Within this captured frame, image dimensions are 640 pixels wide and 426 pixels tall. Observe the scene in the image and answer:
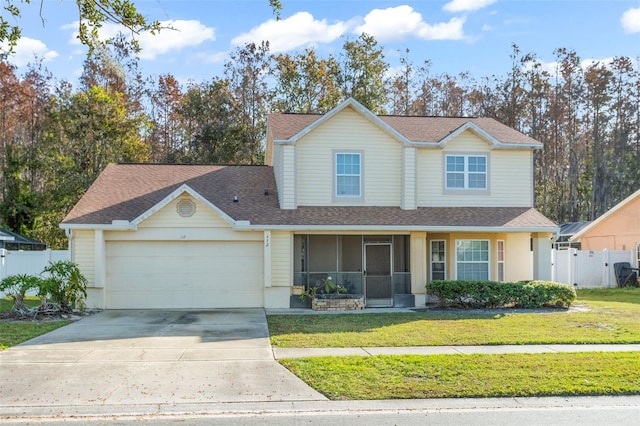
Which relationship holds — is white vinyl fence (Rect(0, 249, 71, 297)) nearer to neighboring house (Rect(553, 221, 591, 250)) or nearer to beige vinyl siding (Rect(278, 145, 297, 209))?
beige vinyl siding (Rect(278, 145, 297, 209))

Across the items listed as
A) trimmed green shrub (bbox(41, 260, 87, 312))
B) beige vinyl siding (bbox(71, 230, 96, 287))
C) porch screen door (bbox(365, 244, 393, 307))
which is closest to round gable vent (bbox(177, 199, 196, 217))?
beige vinyl siding (bbox(71, 230, 96, 287))

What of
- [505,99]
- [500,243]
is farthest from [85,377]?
[505,99]

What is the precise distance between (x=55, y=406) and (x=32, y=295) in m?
17.8

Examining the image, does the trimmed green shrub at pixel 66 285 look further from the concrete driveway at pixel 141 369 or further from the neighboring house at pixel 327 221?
the concrete driveway at pixel 141 369

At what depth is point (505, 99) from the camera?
4456cm

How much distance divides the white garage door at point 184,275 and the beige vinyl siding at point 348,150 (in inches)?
106

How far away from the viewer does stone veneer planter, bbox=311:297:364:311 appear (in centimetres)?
1739

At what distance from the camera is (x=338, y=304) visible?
1756 centimetres

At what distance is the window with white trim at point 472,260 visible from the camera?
63.3 ft

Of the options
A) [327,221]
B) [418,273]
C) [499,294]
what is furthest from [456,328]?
[327,221]

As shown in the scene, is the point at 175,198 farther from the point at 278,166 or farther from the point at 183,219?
the point at 278,166

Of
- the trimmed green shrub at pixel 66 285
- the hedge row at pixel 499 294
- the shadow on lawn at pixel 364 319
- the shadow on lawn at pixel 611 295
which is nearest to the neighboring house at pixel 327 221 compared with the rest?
the trimmed green shrub at pixel 66 285

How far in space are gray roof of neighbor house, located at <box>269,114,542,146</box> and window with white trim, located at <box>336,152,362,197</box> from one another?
5.66ft

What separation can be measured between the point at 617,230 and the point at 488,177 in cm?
1333
